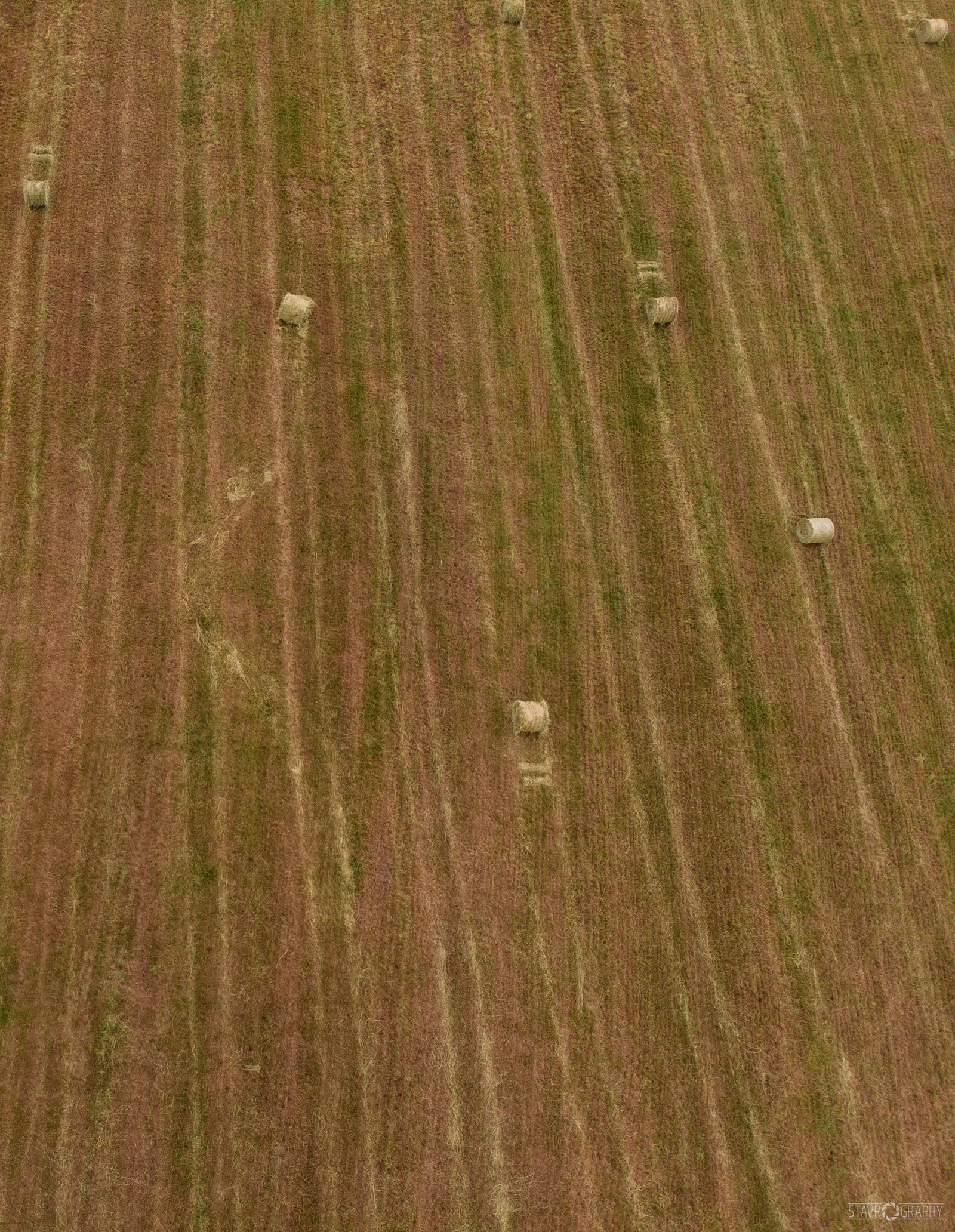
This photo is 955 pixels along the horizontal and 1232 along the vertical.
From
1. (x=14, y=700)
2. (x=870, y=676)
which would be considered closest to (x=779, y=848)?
(x=870, y=676)

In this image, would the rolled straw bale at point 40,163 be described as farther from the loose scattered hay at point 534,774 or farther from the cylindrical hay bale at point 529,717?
the loose scattered hay at point 534,774

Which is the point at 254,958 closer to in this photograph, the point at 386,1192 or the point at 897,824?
the point at 386,1192

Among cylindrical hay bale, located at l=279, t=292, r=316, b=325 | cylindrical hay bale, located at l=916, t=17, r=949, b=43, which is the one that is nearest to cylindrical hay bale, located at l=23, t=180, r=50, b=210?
cylindrical hay bale, located at l=279, t=292, r=316, b=325

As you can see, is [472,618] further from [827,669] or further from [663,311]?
[663,311]

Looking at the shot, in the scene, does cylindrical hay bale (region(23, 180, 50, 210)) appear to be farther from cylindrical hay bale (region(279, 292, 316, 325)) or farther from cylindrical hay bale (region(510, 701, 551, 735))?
cylindrical hay bale (region(510, 701, 551, 735))

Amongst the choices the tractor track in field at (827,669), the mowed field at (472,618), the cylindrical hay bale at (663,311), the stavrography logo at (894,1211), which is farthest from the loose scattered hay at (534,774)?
the cylindrical hay bale at (663,311)

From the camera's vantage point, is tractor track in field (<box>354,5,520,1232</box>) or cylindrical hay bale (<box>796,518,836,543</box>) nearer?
tractor track in field (<box>354,5,520,1232</box>)
